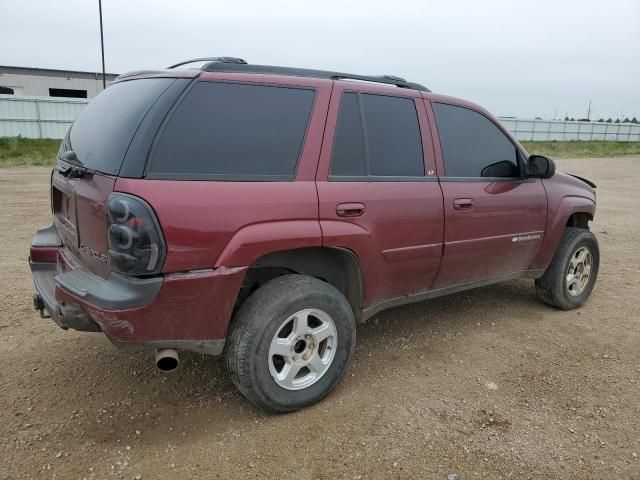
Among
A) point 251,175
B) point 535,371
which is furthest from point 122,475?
point 535,371

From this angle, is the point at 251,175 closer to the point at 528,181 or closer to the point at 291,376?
the point at 291,376

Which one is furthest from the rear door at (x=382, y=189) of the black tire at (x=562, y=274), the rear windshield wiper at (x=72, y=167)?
the black tire at (x=562, y=274)

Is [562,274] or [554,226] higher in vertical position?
[554,226]

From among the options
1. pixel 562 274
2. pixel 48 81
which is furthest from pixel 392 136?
pixel 48 81

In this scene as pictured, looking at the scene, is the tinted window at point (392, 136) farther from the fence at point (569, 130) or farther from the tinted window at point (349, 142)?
the fence at point (569, 130)

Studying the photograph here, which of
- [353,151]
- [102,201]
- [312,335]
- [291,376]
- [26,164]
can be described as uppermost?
[353,151]

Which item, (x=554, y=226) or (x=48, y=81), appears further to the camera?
(x=48, y=81)

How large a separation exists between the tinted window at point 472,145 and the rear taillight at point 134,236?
2.07 m

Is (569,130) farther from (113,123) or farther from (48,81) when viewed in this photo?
(113,123)

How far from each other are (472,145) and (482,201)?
1.40 ft

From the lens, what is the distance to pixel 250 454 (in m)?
2.60

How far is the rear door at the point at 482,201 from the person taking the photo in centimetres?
360

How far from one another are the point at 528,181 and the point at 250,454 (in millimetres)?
2939

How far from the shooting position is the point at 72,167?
9.24 feet
